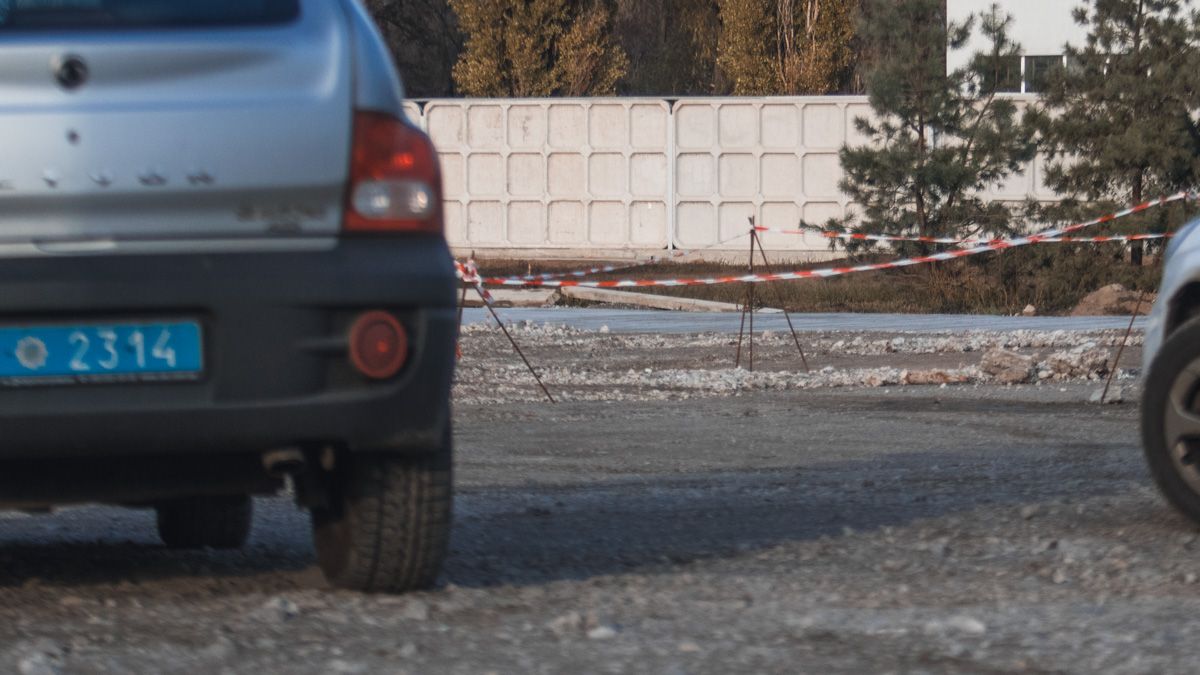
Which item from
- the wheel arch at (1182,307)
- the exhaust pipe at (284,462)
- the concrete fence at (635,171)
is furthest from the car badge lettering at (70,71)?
the concrete fence at (635,171)

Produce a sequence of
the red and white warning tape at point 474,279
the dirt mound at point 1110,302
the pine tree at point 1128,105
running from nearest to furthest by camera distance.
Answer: the red and white warning tape at point 474,279
the dirt mound at point 1110,302
the pine tree at point 1128,105

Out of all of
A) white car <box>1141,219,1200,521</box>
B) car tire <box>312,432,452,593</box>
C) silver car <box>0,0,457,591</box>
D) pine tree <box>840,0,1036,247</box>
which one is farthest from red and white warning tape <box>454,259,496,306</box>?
silver car <box>0,0,457,591</box>

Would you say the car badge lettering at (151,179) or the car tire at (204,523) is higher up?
the car badge lettering at (151,179)

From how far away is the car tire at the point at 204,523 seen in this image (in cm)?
558

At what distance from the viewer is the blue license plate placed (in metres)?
3.87

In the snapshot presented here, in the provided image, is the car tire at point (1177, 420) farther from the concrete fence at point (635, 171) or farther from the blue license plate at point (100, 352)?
the concrete fence at point (635, 171)

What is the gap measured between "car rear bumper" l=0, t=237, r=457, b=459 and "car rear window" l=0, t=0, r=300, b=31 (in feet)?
1.81

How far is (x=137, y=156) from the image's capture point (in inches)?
155

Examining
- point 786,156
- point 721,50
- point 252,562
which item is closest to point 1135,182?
point 786,156

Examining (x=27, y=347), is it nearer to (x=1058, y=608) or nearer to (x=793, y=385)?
(x=1058, y=608)

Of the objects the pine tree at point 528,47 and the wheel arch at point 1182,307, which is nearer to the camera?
the wheel arch at point 1182,307

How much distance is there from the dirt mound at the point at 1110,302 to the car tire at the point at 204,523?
17.1 meters

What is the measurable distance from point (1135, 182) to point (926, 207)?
2.78 m

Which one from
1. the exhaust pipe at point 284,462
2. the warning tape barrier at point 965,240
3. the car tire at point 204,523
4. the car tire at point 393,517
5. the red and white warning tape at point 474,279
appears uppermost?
the exhaust pipe at point 284,462
